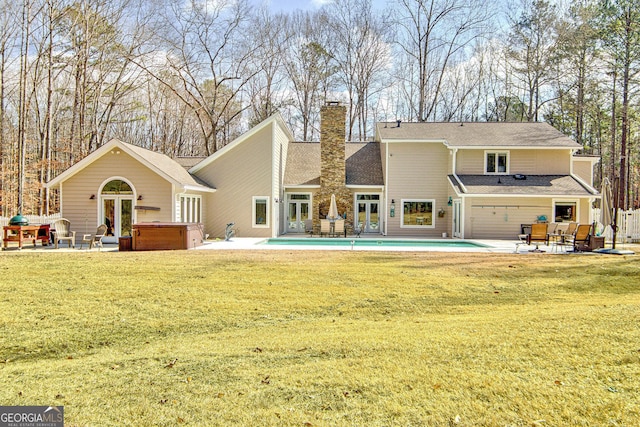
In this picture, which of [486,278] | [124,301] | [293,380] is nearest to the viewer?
[293,380]

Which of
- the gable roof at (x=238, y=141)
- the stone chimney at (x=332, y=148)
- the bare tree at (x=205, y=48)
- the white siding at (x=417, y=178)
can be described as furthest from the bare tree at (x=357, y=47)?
the gable roof at (x=238, y=141)

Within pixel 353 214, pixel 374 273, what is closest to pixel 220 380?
pixel 374 273

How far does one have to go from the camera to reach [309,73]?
33.4 meters

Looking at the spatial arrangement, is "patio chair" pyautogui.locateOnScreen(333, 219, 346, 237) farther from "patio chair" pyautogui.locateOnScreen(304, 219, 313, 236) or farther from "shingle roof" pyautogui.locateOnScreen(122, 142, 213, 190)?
"shingle roof" pyautogui.locateOnScreen(122, 142, 213, 190)

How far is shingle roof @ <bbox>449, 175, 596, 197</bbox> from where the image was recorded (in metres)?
20.6

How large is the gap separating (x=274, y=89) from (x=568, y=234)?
23406 millimetres

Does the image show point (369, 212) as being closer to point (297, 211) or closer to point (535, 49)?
point (297, 211)

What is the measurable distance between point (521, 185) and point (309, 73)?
1819cm

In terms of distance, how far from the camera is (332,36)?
33625 millimetres

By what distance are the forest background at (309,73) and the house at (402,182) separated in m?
7.84

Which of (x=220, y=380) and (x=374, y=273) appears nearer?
(x=220, y=380)

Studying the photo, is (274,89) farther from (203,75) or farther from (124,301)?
(124,301)

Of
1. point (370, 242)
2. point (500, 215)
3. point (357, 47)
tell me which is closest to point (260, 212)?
point (370, 242)

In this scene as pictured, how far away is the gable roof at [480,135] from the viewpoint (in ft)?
74.5
